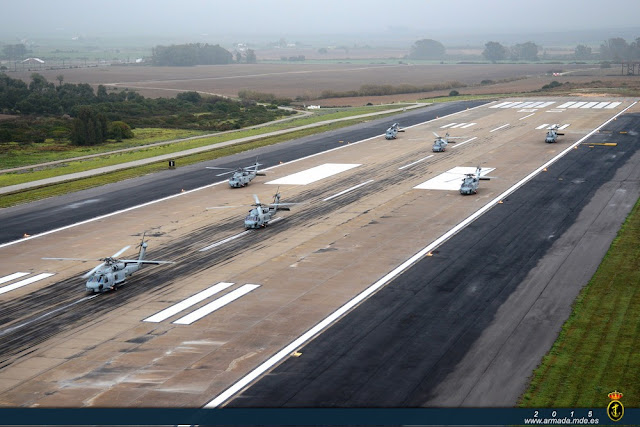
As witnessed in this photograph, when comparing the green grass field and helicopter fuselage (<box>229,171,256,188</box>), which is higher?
helicopter fuselage (<box>229,171,256,188</box>)

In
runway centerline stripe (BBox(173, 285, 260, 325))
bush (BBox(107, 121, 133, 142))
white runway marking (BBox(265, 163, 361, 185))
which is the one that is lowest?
runway centerline stripe (BBox(173, 285, 260, 325))

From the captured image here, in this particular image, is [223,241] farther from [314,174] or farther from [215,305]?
[314,174]

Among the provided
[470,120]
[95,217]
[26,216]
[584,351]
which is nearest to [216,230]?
[95,217]

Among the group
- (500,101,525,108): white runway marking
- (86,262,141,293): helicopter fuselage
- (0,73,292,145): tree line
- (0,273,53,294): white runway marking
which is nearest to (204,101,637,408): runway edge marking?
(86,262,141,293): helicopter fuselage

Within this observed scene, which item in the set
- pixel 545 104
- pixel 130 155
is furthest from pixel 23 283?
pixel 545 104

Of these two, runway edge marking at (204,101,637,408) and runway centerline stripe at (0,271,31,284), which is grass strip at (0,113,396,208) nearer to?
runway centerline stripe at (0,271,31,284)

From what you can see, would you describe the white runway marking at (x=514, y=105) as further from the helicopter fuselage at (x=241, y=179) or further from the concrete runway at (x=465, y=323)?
the concrete runway at (x=465, y=323)

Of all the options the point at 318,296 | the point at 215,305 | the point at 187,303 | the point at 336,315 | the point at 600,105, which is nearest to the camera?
the point at 336,315
